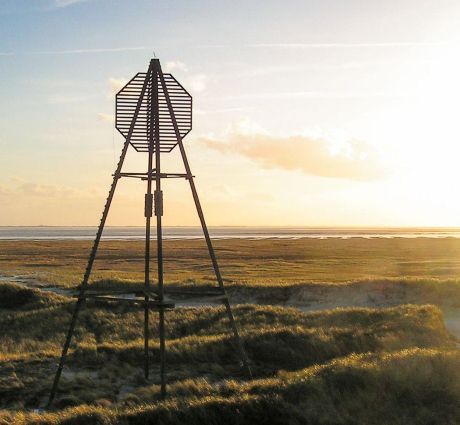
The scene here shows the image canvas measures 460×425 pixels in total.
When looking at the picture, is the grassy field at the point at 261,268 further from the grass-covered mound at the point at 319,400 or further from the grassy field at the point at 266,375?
the grass-covered mound at the point at 319,400

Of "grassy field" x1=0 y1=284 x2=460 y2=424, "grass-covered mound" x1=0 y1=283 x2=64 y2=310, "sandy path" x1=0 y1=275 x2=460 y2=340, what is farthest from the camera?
"sandy path" x1=0 y1=275 x2=460 y2=340

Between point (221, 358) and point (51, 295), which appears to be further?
point (51, 295)

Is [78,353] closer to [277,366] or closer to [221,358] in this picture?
[221,358]

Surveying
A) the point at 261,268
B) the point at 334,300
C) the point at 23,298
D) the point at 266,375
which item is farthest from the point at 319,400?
the point at 261,268

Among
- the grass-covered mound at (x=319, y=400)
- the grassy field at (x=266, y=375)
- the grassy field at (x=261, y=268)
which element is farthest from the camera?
the grassy field at (x=261, y=268)

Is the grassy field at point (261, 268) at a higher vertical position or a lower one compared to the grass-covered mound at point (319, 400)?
lower

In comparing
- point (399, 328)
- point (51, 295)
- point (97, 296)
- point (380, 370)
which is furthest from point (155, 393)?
point (51, 295)

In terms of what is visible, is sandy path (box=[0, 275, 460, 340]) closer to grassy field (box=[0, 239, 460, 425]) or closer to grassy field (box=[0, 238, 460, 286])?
grassy field (box=[0, 239, 460, 425])

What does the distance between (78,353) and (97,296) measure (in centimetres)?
320

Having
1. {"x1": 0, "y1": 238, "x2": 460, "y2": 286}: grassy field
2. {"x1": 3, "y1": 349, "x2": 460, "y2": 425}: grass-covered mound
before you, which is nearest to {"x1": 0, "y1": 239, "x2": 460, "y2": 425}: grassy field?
{"x1": 3, "y1": 349, "x2": 460, "y2": 425}: grass-covered mound

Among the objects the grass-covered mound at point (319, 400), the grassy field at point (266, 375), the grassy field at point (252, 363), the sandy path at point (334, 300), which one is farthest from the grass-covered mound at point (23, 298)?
the grass-covered mound at point (319, 400)

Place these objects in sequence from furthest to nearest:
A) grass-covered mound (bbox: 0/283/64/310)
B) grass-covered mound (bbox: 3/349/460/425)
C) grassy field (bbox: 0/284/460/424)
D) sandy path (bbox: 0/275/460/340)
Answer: sandy path (bbox: 0/275/460/340), grass-covered mound (bbox: 0/283/64/310), grassy field (bbox: 0/284/460/424), grass-covered mound (bbox: 3/349/460/425)

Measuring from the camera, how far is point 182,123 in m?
15.2

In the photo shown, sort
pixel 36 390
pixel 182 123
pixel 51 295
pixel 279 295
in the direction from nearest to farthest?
pixel 36 390 < pixel 182 123 < pixel 51 295 < pixel 279 295
